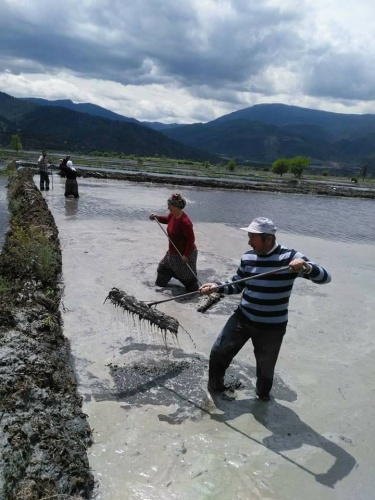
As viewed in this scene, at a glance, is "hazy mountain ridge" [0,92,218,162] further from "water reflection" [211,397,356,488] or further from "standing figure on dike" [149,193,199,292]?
"water reflection" [211,397,356,488]

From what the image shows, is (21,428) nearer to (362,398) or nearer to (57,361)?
(57,361)

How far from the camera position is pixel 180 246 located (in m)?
7.92

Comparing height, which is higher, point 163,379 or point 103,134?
point 103,134

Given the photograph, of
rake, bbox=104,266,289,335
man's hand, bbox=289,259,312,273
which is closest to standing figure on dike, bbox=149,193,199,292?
rake, bbox=104,266,289,335

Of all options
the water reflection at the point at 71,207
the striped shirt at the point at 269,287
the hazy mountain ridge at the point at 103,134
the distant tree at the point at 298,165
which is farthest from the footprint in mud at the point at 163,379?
the hazy mountain ridge at the point at 103,134

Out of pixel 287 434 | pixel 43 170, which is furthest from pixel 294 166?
pixel 287 434

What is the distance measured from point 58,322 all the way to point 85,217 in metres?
10.1

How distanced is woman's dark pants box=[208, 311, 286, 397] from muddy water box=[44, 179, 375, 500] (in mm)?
230

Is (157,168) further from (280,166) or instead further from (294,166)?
(294,166)

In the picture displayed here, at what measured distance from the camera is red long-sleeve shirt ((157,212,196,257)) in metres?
7.72

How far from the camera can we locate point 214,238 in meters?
14.4

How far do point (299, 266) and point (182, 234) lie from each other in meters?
4.03

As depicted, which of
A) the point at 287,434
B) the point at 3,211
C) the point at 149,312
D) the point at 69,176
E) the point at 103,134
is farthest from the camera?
the point at 103,134

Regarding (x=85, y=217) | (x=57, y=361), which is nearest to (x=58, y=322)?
(x=57, y=361)
